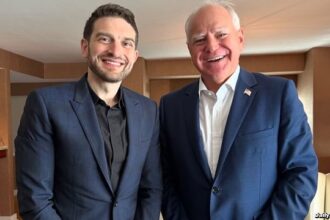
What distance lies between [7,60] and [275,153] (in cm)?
541

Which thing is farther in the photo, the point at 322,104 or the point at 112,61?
the point at 322,104

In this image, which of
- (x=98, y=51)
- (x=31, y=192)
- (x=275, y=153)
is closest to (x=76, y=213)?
(x=31, y=192)

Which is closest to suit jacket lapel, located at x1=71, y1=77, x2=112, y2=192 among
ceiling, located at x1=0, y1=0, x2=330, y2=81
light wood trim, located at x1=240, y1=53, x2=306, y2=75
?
ceiling, located at x1=0, y1=0, x2=330, y2=81

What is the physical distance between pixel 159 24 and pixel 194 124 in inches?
118

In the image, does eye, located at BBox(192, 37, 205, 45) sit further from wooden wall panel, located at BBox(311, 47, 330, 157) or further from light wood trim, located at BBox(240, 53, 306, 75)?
light wood trim, located at BBox(240, 53, 306, 75)

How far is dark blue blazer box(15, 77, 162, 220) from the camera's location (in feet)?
4.35

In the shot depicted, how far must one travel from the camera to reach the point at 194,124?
1.52 m

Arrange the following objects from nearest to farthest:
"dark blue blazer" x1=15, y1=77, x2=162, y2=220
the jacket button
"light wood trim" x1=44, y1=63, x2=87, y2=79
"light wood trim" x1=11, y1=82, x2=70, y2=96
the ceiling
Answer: "dark blue blazer" x1=15, y1=77, x2=162, y2=220, the jacket button, the ceiling, "light wood trim" x1=44, y1=63, x2=87, y2=79, "light wood trim" x1=11, y1=82, x2=70, y2=96

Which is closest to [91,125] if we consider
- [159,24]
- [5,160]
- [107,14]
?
[107,14]

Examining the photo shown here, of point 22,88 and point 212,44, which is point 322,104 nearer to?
point 212,44

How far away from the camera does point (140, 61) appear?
6.67 metres

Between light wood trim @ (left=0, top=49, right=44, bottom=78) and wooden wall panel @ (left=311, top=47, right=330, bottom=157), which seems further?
wooden wall panel @ (left=311, top=47, right=330, bottom=157)

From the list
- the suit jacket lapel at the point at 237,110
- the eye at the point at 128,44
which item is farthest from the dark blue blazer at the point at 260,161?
the eye at the point at 128,44

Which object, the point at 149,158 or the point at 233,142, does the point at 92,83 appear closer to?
the point at 149,158
